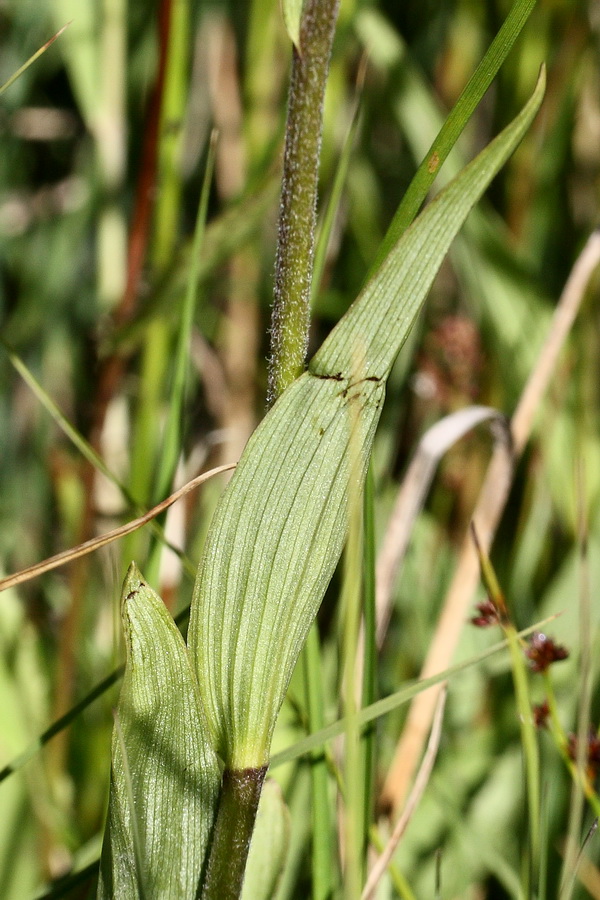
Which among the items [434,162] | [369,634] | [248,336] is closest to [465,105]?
[434,162]

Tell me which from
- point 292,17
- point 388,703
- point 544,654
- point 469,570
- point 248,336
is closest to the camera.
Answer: point 292,17

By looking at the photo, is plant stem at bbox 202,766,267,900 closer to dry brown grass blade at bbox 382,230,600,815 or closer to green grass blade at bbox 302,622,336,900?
green grass blade at bbox 302,622,336,900

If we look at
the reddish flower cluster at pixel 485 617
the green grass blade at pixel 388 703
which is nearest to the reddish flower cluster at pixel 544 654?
the reddish flower cluster at pixel 485 617

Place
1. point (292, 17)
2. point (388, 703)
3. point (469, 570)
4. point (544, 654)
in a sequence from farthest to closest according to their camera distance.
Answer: point (469, 570) < point (544, 654) < point (388, 703) < point (292, 17)

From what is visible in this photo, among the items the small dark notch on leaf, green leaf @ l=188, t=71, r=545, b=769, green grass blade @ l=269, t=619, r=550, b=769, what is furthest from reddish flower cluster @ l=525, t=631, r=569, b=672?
the small dark notch on leaf

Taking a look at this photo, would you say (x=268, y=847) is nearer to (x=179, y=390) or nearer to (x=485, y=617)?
(x=485, y=617)

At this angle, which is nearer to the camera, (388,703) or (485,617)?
(388,703)

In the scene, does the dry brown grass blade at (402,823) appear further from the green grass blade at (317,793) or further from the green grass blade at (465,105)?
the green grass blade at (465,105)
